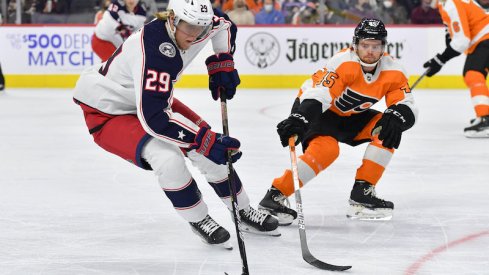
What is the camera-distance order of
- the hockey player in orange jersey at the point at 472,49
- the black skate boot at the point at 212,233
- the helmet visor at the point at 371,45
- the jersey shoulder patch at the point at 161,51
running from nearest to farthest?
the jersey shoulder patch at the point at 161,51, the black skate boot at the point at 212,233, the helmet visor at the point at 371,45, the hockey player in orange jersey at the point at 472,49

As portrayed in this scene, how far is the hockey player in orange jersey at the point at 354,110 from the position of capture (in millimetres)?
3643

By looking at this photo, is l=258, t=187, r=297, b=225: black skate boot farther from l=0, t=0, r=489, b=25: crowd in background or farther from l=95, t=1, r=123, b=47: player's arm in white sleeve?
l=0, t=0, r=489, b=25: crowd in background

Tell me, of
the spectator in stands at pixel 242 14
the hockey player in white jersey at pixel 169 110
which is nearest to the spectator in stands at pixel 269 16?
the spectator in stands at pixel 242 14

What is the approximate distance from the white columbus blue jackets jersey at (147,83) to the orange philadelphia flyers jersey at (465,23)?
3621mm

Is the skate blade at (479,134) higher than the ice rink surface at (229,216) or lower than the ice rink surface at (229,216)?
lower

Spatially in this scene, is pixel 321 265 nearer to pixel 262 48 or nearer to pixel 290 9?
pixel 262 48

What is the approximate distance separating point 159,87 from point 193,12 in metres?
0.27

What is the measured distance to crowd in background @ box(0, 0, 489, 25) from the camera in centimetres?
1038

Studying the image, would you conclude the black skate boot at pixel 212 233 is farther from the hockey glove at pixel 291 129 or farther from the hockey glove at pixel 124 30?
the hockey glove at pixel 124 30

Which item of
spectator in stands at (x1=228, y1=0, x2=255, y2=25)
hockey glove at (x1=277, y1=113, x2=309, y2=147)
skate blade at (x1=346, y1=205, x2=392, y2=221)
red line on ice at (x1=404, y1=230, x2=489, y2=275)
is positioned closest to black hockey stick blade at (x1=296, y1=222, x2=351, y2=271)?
red line on ice at (x1=404, y1=230, x2=489, y2=275)

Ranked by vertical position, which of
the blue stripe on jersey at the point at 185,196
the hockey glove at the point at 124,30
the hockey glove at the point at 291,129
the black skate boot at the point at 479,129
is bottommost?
the hockey glove at the point at 124,30

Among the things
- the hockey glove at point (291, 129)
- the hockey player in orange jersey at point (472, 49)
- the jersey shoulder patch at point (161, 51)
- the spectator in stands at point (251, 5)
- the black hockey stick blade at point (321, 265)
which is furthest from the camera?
the spectator in stands at point (251, 5)

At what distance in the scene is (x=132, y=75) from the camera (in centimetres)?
324

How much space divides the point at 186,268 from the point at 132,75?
72cm
